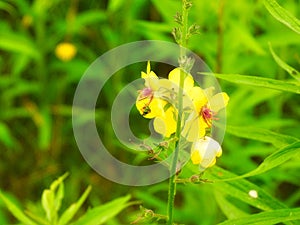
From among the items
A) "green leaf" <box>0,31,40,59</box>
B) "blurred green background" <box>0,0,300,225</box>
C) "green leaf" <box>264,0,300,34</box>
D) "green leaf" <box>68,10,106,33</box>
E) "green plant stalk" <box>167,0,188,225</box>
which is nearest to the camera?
"green plant stalk" <box>167,0,188,225</box>

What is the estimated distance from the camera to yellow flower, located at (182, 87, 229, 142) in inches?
47.4

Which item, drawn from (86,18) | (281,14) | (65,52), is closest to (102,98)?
(65,52)

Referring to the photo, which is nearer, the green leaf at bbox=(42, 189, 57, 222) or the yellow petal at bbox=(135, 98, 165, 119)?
the yellow petal at bbox=(135, 98, 165, 119)

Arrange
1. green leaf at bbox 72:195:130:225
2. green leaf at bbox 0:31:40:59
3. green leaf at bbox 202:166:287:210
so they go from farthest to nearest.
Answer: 1. green leaf at bbox 0:31:40:59
2. green leaf at bbox 72:195:130:225
3. green leaf at bbox 202:166:287:210

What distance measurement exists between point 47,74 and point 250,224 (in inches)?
92.1

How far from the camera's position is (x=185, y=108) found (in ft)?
3.98

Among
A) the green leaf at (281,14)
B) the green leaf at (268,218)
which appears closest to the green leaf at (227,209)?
the green leaf at (268,218)

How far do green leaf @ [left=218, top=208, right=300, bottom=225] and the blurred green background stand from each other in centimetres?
107

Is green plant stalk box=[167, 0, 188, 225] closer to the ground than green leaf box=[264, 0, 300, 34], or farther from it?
closer to the ground

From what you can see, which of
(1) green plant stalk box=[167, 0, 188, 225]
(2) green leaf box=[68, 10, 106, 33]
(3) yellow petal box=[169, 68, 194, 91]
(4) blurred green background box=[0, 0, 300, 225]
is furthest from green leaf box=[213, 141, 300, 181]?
(2) green leaf box=[68, 10, 106, 33]

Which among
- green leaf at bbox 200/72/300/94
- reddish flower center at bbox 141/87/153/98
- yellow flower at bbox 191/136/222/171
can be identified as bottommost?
yellow flower at bbox 191/136/222/171

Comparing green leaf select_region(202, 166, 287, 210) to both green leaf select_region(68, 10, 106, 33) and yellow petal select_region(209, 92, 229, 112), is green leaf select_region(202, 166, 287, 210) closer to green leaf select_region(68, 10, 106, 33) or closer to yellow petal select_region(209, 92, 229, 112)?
yellow petal select_region(209, 92, 229, 112)

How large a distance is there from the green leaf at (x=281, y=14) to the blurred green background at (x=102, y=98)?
1022 mm

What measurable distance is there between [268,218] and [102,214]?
0.54 metres
